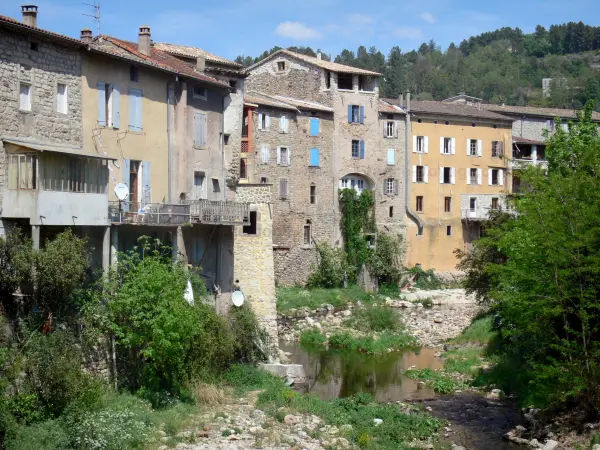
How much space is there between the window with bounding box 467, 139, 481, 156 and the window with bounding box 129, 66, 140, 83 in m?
37.6

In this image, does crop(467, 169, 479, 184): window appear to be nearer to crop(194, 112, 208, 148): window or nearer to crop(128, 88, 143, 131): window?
crop(194, 112, 208, 148): window

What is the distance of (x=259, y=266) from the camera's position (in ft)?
110

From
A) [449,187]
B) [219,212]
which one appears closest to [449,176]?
[449,187]

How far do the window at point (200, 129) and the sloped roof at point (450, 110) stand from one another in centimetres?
2879

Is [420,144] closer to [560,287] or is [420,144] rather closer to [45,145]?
[560,287]

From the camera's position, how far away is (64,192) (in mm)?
24312

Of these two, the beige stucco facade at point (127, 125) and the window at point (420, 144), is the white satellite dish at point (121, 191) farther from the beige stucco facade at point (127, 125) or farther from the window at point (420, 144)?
the window at point (420, 144)

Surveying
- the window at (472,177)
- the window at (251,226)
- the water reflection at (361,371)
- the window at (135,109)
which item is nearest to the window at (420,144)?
the window at (472,177)

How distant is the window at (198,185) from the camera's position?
32.8 m

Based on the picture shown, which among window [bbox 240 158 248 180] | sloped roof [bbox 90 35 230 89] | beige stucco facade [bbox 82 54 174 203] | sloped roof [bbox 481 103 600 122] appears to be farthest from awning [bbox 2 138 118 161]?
sloped roof [bbox 481 103 600 122]

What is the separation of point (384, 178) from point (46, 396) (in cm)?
3934

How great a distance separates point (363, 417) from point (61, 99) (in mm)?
12862

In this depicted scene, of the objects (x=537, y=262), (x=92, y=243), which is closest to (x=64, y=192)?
(x=92, y=243)

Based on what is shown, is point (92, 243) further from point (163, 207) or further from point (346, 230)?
point (346, 230)
